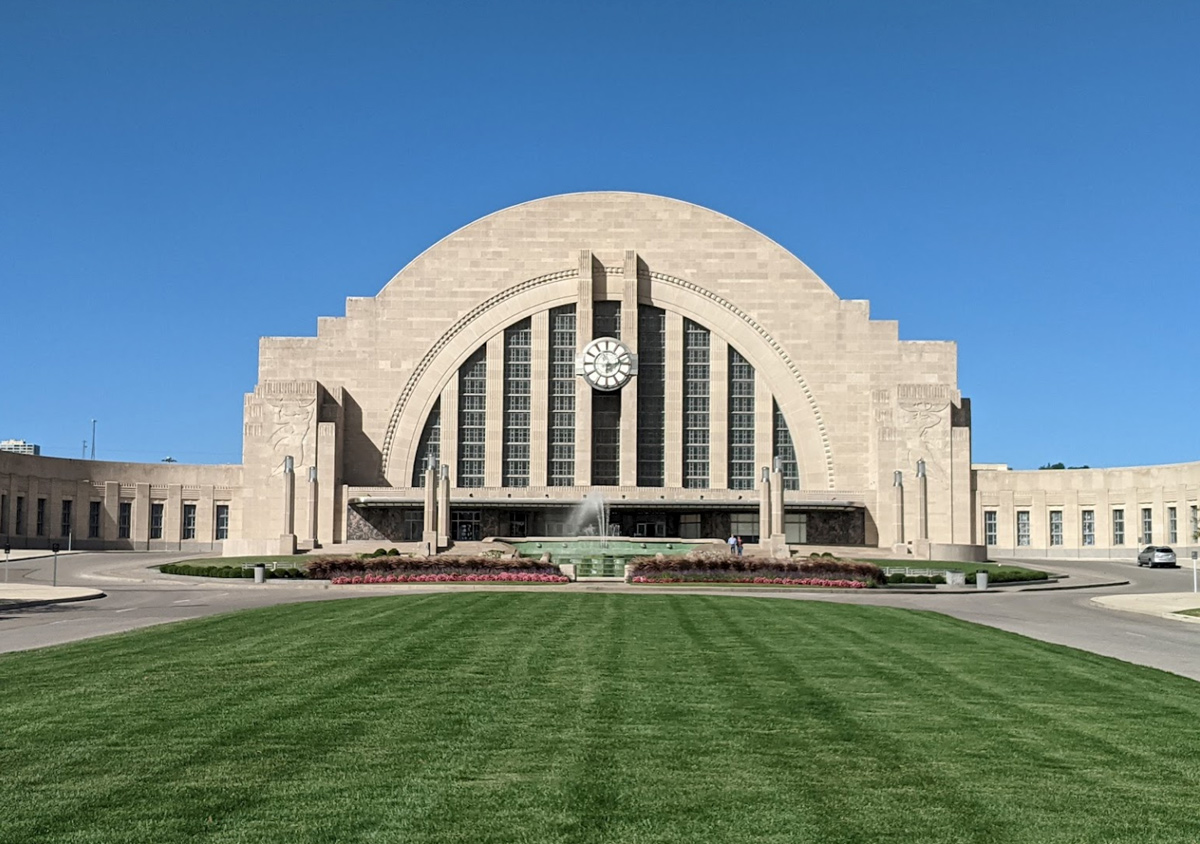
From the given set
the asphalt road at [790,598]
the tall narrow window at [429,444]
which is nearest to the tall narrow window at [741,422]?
the tall narrow window at [429,444]

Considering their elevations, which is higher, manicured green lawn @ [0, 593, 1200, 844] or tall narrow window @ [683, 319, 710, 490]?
tall narrow window @ [683, 319, 710, 490]

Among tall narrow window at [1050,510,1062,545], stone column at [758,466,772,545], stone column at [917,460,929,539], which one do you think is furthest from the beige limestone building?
tall narrow window at [1050,510,1062,545]

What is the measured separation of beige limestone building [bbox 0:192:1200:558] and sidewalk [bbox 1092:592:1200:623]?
32.3 m

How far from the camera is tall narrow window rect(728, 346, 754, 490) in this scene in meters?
71.4

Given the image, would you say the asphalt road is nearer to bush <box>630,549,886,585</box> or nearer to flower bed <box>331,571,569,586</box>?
flower bed <box>331,571,569,586</box>

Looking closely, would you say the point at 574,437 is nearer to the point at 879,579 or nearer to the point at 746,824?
the point at 879,579

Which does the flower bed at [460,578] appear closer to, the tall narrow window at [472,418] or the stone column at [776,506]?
the stone column at [776,506]

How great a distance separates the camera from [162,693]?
12547mm

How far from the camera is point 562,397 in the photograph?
2842 inches

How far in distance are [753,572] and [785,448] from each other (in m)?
30.4

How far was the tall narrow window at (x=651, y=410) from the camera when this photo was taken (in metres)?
71.7

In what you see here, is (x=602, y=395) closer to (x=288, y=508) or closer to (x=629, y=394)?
(x=629, y=394)

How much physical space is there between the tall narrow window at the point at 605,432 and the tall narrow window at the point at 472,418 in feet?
21.3

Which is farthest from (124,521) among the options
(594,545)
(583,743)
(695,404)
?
(583,743)
